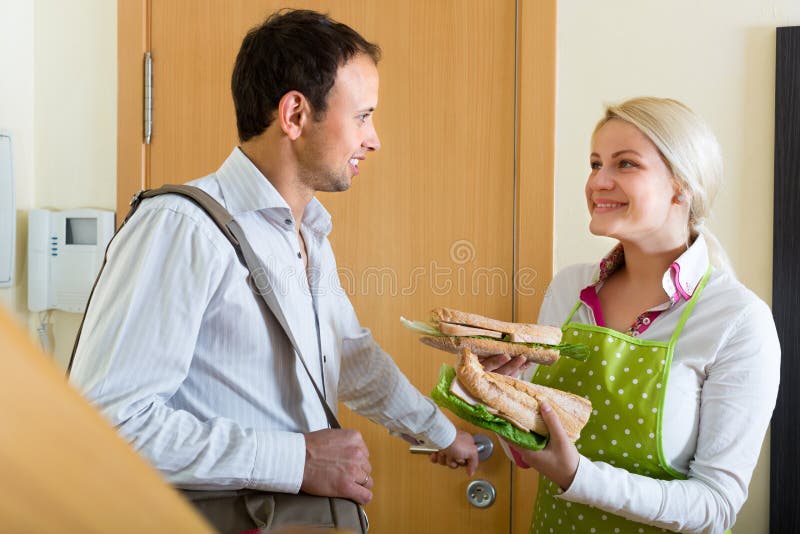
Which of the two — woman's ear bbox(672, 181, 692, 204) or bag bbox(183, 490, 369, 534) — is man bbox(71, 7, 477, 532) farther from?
woman's ear bbox(672, 181, 692, 204)

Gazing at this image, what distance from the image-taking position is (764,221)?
154cm

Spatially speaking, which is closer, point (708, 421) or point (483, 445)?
point (708, 421)

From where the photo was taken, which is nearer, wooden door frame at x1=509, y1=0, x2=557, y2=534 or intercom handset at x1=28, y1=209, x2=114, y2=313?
wooden door frame at x1=509, y1=0, x2=557, y2=534

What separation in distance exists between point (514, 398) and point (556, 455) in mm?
141

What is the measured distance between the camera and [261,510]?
1.08 m

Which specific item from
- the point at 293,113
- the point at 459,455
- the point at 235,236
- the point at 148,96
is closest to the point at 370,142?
the point at 293,113

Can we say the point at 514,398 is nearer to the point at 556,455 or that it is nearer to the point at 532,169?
the point at 556,455

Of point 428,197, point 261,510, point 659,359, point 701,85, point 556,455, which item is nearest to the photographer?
point 261,510

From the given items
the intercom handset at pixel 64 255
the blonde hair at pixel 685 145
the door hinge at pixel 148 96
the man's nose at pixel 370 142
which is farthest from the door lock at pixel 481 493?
the door hinge at pixel 148 96

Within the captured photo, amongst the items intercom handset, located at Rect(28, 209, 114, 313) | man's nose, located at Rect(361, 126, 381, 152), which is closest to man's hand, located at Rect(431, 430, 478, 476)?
man's nose, located at Rect(361, 126, 381, 152)

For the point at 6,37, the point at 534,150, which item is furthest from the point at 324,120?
the point at 6,37

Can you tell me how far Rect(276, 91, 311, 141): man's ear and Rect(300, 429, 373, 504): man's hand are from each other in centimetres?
52

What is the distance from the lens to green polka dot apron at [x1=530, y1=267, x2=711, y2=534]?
4.30ft

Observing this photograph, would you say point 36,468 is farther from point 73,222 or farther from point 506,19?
point 73,222
